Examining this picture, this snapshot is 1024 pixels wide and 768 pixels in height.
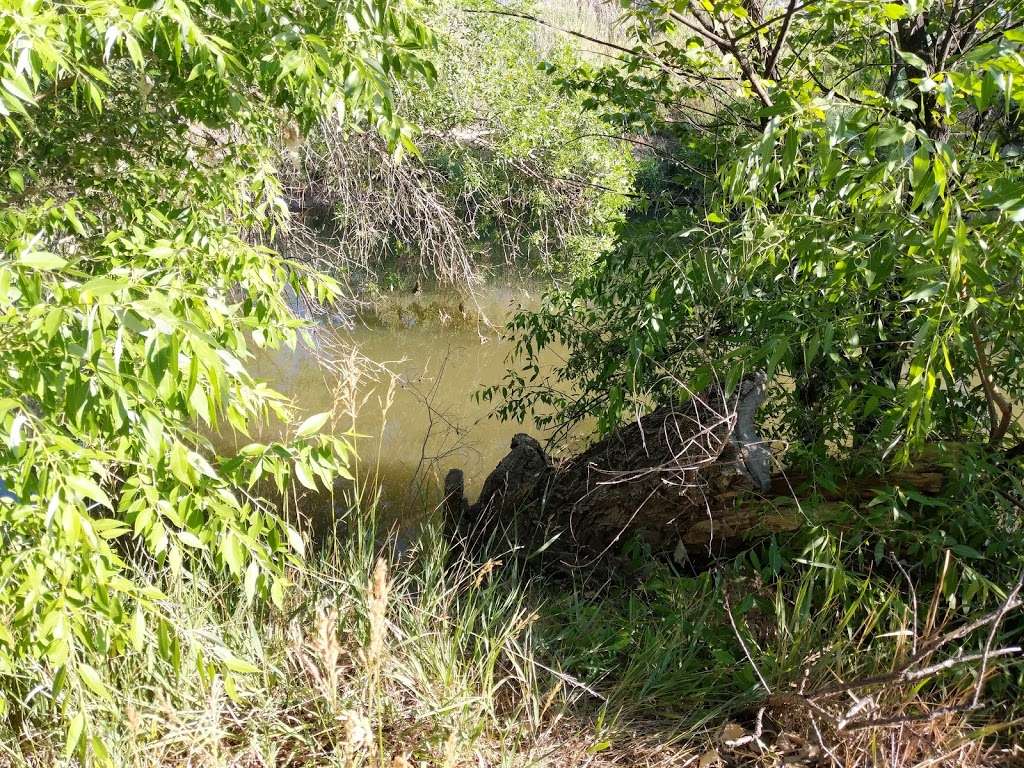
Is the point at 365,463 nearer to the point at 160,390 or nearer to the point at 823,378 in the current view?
the point at 823,378

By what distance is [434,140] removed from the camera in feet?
25.4

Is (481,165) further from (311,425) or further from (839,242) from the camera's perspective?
(311,425)

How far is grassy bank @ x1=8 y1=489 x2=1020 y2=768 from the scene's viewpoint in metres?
2.12

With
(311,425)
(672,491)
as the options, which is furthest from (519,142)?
(311,425)

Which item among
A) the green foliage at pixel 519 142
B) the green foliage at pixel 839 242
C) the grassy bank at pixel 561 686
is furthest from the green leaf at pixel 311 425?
the green foliage at pixel 519 142

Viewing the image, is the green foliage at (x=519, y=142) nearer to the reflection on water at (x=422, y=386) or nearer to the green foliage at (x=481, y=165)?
the green foliage at (x=481, y=165)

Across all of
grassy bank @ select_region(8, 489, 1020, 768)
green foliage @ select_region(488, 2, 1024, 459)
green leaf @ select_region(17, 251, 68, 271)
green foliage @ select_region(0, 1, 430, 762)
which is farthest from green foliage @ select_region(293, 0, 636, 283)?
green leaf @ select_region(17, 251, 68, 271)

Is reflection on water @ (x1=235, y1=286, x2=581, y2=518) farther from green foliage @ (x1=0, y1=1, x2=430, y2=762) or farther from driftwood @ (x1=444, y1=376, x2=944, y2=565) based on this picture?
green foliage @ (x1=0, y1=1, x2=430, y2=762)

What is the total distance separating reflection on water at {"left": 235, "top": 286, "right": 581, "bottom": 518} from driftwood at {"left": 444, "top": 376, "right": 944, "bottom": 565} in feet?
3.39

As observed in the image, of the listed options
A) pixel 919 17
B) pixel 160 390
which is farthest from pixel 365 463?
pixel 160 390

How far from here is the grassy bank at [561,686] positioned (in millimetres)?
2119

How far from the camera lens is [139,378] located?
1.54 m

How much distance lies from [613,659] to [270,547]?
4.40 feet

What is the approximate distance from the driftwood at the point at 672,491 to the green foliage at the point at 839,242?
19cm
